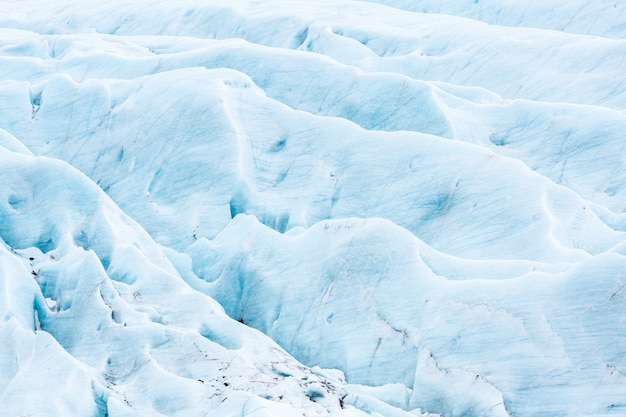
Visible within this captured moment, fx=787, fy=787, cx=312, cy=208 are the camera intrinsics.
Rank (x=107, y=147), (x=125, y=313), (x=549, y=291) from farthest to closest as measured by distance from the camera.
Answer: (x=107, y=147), (x=125, y=313), (x=549, y=291)

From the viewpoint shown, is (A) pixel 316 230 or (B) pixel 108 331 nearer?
(B) pixel 108 331

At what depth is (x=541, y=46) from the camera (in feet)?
38.0

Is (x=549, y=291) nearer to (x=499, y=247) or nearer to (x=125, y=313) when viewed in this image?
(x=499, y=247)

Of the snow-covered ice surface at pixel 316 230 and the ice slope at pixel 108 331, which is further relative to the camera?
the snow-covered ice surface at pixel 316 230

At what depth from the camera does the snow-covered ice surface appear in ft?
19.1

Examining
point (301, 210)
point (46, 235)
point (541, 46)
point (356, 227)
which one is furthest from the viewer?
point (541, 46)

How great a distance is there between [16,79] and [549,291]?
8.71 m

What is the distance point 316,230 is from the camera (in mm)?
7453

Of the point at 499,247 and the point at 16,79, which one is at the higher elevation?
the point at 499,247

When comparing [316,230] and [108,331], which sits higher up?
[316,230]

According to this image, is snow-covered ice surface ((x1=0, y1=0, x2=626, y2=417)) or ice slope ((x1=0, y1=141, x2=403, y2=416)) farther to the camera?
snow-covered ice surface ((x1=0, y1=0, x2=626, y2=417))

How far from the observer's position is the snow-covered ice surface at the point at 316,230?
583cm

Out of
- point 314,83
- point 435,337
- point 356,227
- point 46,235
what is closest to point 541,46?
point 314,83

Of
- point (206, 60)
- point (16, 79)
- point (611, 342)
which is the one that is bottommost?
point (16, 79)
